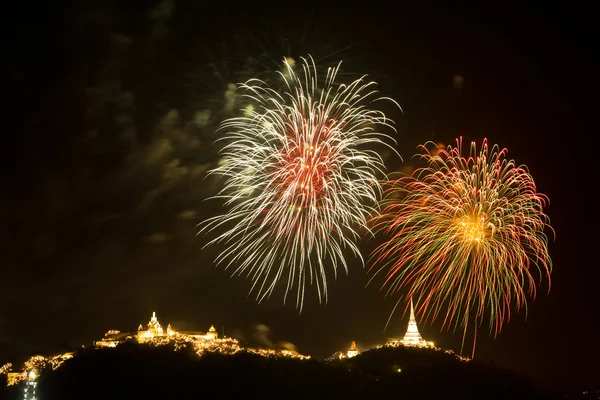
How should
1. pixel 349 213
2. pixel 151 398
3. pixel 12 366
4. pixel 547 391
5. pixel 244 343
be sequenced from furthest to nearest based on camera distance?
pixel 244 343 < pixel 12 366 < pixel 547 391 < pixel 151 398 < pixel 349 213

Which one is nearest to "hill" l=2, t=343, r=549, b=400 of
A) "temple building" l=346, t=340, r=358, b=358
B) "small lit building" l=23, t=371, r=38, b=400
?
"small lit building" l=23, t=371, r=38, b=400

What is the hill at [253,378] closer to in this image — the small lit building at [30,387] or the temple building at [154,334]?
the small lit building at [30,387]

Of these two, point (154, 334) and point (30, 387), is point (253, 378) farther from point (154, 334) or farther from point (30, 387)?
point (154, 334)

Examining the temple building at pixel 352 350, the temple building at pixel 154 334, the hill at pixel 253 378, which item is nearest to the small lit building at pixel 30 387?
the hill at pixel 253 378

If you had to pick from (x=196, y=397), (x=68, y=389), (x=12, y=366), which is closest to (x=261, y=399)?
(x=196, y=397)

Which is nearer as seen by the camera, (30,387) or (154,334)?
(30,387)

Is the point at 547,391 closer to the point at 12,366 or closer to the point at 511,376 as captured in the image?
the point at 511,376

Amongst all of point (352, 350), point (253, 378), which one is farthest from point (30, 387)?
point (352, 350)

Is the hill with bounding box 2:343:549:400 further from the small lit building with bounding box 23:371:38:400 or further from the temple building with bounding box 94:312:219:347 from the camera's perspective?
the temple building with bounding box 94:312:219:347

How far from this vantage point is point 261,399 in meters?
36.9

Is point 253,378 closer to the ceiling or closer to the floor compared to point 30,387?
closer to the ceiling

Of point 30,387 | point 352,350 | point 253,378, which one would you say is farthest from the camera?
point 352,350

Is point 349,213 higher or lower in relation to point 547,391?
higher

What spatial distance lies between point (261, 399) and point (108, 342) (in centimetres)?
2453
